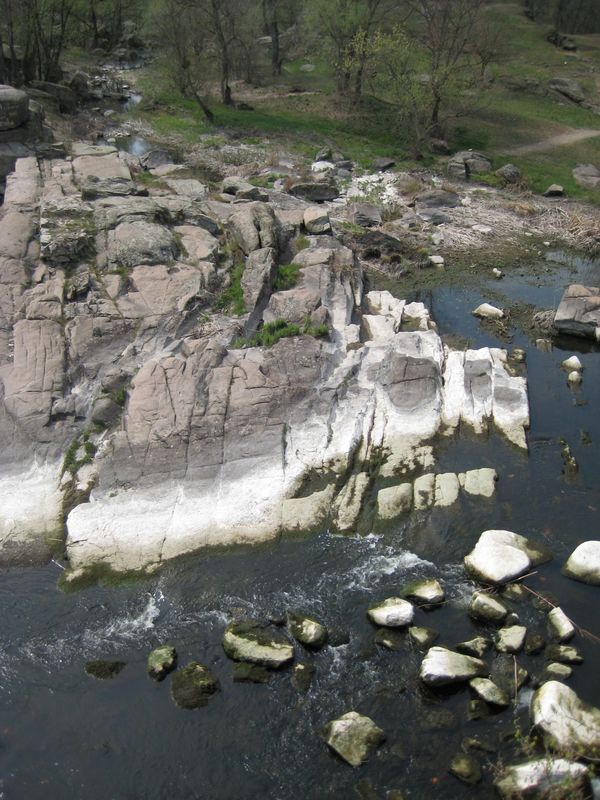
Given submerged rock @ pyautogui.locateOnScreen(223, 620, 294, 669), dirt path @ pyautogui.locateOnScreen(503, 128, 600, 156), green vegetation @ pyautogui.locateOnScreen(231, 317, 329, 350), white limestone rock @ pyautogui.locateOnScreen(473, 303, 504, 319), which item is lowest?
submerged rock @ pyautogui.locateOnScreen(223, 620, 294, 669)

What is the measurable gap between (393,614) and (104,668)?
6.17 m

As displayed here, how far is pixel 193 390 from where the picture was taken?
68.1 feet

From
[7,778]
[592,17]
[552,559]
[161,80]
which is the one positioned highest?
[592,17]

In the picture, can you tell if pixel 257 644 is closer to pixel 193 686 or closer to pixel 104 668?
pixel 193 686

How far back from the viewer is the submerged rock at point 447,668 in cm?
1360

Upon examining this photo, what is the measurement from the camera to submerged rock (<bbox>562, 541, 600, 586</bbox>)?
1593 cm

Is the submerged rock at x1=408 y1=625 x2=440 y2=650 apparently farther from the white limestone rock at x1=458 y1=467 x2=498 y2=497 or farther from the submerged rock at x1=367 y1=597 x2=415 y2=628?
the white limestone rock at x1=458 y1=467 x2=498 y2=497

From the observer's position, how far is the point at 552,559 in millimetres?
16688

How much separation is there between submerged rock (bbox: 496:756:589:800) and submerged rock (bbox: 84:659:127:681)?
7.68 m

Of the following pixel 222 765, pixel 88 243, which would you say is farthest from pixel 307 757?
pixel 88 243

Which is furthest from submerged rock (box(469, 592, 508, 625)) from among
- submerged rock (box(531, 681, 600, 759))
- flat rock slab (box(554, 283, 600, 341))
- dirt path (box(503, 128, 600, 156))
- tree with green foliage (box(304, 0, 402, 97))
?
tree with green foliage (box(304, 0, 402, 97))

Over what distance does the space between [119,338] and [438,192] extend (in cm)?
2348

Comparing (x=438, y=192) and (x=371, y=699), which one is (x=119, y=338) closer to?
(x=371, y=699)

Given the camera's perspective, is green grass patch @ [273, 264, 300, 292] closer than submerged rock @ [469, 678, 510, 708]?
No
